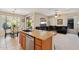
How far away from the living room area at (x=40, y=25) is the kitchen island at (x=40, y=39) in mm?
21

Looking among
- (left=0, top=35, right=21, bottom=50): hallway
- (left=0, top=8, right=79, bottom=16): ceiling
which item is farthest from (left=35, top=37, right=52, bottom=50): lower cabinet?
(left=0, top=8, right=79, bottom=16): ceiling

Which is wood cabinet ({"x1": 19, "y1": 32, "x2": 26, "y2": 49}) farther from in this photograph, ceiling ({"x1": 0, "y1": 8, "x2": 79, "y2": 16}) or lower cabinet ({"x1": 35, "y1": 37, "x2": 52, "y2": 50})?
ceiling ({"x1": 0, "y1": 8, "x2": 79, "y2": 16})

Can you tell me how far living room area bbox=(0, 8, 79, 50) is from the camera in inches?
87.3

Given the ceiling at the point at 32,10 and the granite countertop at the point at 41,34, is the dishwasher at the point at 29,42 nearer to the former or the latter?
the granite countertop at the point at 41,34

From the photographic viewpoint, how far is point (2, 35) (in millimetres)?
2299

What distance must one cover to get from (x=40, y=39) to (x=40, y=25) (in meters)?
0.28

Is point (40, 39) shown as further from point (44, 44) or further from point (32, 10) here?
point (32, 10)

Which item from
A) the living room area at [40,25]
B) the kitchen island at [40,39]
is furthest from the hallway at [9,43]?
the kitchen island at [40,39]

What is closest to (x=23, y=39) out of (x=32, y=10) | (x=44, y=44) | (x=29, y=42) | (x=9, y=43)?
(x=29, y=42)

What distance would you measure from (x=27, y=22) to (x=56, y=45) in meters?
0.73

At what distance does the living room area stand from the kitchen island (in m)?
0.02

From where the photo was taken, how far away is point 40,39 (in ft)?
7.36
